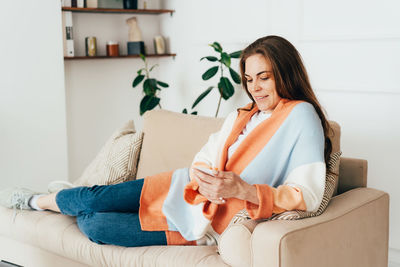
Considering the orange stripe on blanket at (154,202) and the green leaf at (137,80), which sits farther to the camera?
the green leaf at (137,80)

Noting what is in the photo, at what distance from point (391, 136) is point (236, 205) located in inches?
48.2

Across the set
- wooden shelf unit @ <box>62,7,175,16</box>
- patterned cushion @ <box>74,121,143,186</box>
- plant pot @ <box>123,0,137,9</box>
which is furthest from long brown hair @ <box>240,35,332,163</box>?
plant pot @ <box>123,0,137,9</box>

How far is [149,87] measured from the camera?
13.0ft

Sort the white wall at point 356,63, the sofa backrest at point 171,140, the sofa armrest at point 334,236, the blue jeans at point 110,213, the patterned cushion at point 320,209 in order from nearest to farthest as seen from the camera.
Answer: the sofa armrest at point 334,236 → the patterned cushion at point 320,209 → the blue jeans at point 110,213 → the sofa backrest at point 171,140 → the white wall at point 356,63

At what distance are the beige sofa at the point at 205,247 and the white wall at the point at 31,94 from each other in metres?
1.02

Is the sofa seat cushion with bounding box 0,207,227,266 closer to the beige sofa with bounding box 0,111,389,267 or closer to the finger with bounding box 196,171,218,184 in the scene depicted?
Result: the beige sofa with bounding box 0,111,389,267

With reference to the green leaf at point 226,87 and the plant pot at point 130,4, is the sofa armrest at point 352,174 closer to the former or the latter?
the green leaf at point 226,87

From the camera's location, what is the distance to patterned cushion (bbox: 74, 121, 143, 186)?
99.7 inches

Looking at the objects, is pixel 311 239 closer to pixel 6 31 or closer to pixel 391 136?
pixel 391 136

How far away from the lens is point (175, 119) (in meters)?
2.58

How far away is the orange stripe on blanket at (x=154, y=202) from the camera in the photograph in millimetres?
2012

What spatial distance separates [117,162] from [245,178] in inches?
33.5

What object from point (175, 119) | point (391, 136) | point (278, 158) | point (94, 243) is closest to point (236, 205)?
point (278, 158)

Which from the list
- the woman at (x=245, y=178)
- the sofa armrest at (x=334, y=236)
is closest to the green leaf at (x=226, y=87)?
the woman at (x=245, y=178)
